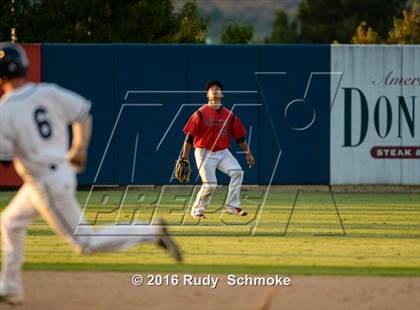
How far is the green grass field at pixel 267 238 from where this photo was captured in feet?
42.6

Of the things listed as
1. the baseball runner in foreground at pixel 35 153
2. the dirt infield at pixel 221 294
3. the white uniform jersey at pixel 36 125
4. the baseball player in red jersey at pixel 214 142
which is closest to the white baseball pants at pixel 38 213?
the baseball runner in foreground at pixel 35 153

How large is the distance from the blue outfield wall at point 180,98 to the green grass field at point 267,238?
1.54 metres

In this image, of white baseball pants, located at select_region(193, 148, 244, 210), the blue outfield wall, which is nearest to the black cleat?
white baseball pants, located at select_region(193, 148, 244, 210)

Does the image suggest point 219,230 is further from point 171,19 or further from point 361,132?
point 171,19

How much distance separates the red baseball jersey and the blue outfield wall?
643 cm

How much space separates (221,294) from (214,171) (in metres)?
8.21

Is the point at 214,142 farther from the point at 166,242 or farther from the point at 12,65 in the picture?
the point at 12,65

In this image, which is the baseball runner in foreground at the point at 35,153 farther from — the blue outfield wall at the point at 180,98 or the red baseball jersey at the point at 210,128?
Result: the blue outfield wall at the point at 180,98

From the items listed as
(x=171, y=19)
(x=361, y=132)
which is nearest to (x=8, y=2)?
(x=171, y=19)

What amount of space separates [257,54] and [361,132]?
296cm

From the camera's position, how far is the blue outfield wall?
2564cm

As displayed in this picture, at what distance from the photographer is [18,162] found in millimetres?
10203

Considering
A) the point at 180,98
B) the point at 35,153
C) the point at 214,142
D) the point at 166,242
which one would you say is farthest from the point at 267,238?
the point at 180,98

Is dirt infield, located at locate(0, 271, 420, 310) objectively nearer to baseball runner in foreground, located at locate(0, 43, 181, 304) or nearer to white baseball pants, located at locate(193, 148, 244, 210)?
baseball runner in foreground, located at locate(0, 43, 181, 304)
